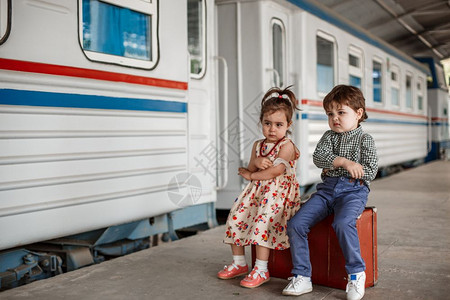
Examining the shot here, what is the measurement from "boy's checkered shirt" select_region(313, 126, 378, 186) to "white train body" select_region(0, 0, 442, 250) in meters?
1.39

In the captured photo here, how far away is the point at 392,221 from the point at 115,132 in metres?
2.83

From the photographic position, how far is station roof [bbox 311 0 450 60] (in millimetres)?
12125

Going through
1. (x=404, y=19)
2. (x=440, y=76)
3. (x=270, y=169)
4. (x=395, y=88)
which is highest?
(x=404, y=19)

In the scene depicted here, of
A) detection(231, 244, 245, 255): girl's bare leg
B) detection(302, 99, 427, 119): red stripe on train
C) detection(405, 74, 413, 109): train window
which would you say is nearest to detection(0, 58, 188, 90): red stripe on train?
detection(231, 244, 245, 255): girl's bare leg

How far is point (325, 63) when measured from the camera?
670cm

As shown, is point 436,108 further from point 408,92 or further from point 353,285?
point 353,285

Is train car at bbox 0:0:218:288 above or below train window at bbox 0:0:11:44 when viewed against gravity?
below

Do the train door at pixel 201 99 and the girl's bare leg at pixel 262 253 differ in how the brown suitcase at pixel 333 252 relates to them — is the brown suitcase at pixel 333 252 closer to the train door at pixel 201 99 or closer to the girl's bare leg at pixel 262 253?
the girl's bare leg at pixel 262 253

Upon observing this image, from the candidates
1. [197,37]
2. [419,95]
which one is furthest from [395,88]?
[197,37]

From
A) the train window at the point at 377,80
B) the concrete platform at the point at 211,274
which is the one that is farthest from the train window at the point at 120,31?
the train window at the point at 377,80

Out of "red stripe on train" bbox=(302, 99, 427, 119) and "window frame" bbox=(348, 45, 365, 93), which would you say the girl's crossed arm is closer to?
"red stripe on train" bbox=(302, 99, 427, 119)

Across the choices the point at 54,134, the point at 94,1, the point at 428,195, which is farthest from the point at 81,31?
the point at 428,195

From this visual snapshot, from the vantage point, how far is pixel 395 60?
407 inches

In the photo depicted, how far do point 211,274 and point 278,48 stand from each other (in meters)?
3.32
